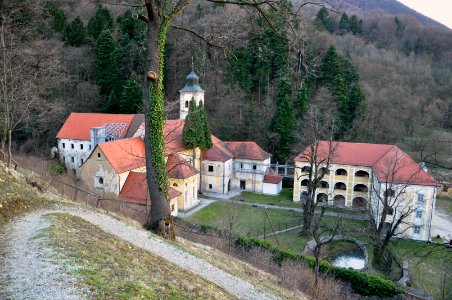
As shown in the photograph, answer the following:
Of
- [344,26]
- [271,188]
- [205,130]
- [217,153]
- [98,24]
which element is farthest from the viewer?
[344,26]

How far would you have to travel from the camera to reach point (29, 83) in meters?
18.5

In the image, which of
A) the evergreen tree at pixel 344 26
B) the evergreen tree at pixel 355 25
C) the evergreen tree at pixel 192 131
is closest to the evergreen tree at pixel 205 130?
the evergreen tree at pixel 192 131

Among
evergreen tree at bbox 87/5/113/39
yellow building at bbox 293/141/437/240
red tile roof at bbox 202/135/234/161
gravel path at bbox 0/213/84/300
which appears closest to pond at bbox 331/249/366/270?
yellow building at bbox 293/141/437/240

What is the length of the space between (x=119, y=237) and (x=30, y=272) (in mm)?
3987

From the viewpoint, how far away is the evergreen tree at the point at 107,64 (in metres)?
46.4

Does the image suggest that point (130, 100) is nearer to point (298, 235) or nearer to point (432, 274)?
point (298, 235)

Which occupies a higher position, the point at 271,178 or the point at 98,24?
the point at 98,24

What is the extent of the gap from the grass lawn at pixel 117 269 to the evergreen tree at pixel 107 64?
38.9m

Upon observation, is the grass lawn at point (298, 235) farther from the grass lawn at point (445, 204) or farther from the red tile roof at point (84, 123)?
the red tile roof at point (84, 123)

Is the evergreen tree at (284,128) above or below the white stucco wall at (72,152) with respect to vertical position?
above

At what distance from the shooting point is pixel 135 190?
27.3m

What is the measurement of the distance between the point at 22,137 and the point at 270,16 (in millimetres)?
39413

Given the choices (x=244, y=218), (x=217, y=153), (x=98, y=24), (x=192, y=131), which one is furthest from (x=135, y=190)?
(x=98, y=24)

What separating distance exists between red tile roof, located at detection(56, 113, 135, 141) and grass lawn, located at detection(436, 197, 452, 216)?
29823 millimetres
